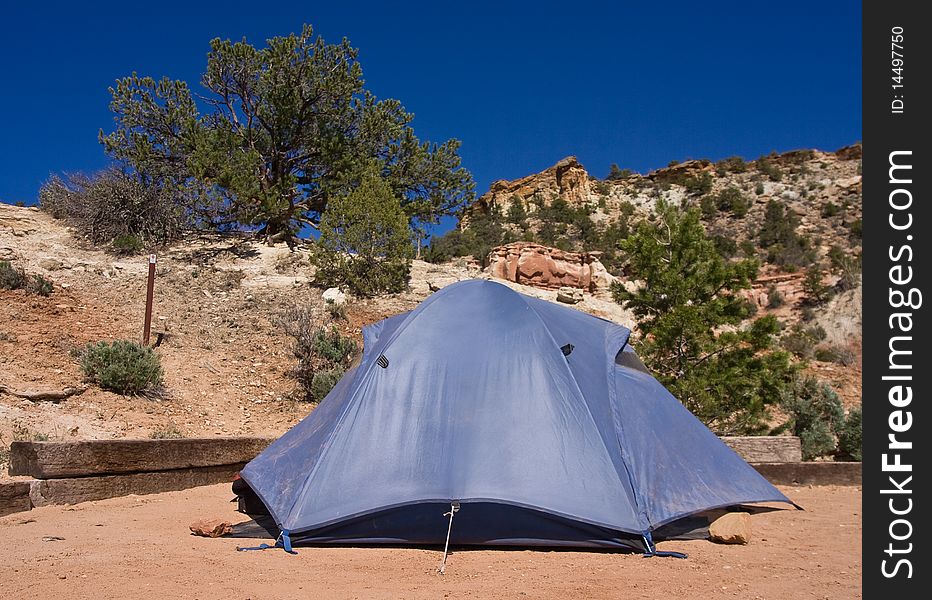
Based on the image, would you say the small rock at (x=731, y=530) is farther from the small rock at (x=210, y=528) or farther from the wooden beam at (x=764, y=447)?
the small rock at (x=210, y=528)

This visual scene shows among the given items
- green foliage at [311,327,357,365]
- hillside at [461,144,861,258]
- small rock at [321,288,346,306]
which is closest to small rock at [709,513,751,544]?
green foliage at [311,327,357,365]

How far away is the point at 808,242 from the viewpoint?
39438mm

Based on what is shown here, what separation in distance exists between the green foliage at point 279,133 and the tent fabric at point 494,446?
16759mm

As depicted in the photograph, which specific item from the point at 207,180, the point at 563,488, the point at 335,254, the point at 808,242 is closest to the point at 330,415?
the point at 563,488

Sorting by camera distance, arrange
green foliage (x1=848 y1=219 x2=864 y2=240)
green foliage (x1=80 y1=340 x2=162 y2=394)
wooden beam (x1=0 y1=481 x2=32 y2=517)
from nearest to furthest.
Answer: wooden beam (x1=0 y1=481 x2=32 y2=517), green foliage (x1=80 y1=340 x2=162 y2=394), green foliage (x1=848 y1=219 x2=864 y2=240)

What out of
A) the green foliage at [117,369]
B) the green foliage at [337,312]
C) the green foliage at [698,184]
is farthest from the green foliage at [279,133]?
the green foliage at [698,184]

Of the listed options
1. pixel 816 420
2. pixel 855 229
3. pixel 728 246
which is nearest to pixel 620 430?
pixel 816 420

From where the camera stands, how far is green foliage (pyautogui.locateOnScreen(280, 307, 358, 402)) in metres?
11.8

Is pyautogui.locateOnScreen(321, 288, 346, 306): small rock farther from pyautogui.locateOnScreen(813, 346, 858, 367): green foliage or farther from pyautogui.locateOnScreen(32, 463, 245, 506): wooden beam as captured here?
pyautogui.locateOnScreen(813, 346, 858, 367): green foliage

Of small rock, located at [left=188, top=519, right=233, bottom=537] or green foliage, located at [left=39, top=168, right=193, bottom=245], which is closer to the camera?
small rock, located at [left=188, top=519, right=233, bottom=537]

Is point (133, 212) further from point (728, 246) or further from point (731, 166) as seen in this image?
point (731, 166)

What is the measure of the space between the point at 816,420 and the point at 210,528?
10.0 metres

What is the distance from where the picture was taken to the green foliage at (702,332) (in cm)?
1173

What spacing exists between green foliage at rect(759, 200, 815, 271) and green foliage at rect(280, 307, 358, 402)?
94.3 ft
